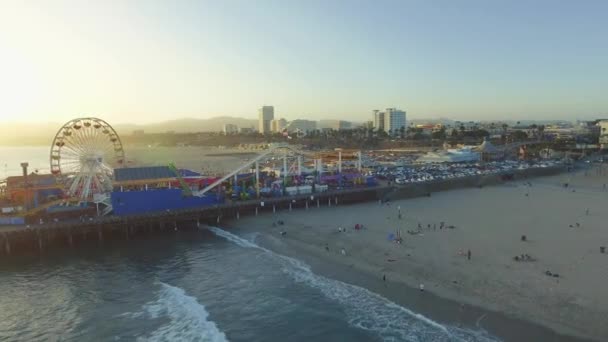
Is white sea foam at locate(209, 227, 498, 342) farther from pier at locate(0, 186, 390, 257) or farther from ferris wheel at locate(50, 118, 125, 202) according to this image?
ferris wheel at locate(50, 118, 125, 202)

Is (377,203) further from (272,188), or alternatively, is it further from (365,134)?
(365,134)

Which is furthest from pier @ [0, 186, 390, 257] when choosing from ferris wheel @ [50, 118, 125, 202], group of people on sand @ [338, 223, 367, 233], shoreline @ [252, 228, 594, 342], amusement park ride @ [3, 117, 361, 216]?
shoreline @ [252, 228, 594, 342]

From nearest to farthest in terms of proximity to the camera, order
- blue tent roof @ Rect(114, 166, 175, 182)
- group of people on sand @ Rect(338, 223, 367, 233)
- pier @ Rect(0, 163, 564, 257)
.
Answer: pier @ Rect(0, 163, 564, 257)
group of people on sand @ Rect(338, 223, 367, 233)
blue tent roof @ Rect(114, 166, 175, 182)

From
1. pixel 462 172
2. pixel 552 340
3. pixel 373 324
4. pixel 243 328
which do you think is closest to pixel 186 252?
pixel 243 328

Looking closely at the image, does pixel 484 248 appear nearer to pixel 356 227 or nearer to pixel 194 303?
pixel 356 227

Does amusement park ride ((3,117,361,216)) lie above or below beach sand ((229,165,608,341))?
above

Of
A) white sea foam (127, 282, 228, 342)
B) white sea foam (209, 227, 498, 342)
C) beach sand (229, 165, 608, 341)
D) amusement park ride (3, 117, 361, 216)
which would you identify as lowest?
white sea foam (127, 282, 228, 342)

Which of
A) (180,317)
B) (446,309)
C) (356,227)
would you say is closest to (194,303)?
(180,317)
